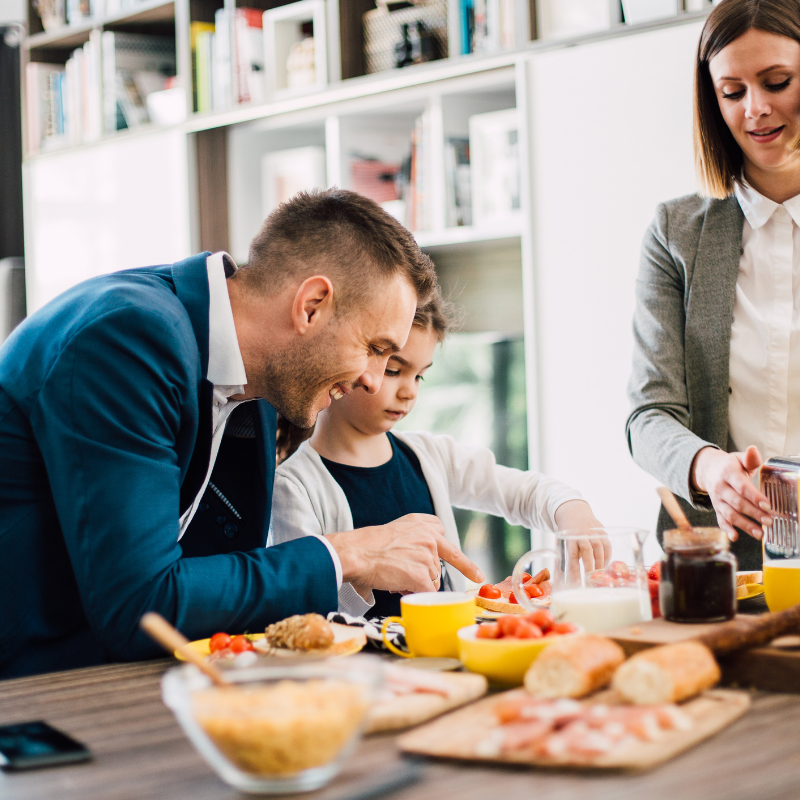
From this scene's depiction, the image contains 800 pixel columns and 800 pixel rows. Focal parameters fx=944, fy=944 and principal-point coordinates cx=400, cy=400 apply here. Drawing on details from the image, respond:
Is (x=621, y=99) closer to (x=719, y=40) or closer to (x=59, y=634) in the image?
(x=719, y=40)

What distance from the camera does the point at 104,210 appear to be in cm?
394

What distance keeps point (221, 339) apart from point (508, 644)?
684 mm

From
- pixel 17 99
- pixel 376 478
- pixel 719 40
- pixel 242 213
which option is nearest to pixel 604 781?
pixel 376 478

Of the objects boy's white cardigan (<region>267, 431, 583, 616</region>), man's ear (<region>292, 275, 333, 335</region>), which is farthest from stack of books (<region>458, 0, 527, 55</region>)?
man's ear (<region>292, 275, 333, 335</region>)

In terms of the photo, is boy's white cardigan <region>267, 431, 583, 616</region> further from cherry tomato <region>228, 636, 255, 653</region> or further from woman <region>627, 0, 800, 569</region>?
cherry tomato <region>228, 636, 255, 653</region>

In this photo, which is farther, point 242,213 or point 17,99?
point 17,99

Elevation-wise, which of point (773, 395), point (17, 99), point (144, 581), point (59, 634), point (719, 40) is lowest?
point (59, 634)

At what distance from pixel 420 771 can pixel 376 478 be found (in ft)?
3.96

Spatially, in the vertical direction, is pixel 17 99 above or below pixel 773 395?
above

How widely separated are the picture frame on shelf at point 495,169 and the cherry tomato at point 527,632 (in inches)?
82.3

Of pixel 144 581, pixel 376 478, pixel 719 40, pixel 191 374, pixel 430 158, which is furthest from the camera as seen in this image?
pixel 430 158

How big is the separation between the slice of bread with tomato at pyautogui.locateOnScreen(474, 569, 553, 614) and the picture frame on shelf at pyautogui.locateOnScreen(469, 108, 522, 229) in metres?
1.66

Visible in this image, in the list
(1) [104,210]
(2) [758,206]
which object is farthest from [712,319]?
(1) [104,210]

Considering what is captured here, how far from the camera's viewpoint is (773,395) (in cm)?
188
